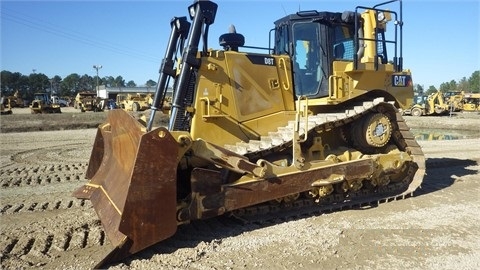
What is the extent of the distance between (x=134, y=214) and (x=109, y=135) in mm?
2003

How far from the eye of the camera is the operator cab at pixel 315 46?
636 cm

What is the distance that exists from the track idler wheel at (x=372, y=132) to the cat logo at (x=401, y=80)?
872 mm

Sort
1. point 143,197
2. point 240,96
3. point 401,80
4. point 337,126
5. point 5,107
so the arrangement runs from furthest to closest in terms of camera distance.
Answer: point 5,107 < point 401,80 < point 337,126 < point 240,96 < point 143,197

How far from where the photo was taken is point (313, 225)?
528cm

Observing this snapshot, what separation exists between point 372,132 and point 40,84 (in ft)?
322

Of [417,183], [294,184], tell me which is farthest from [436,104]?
[294,184]

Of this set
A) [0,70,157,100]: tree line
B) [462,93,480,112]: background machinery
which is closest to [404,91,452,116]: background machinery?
[462,93,480,112]: background machinery

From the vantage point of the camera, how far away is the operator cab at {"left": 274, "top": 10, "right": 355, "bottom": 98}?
250 inches

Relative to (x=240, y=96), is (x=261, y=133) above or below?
below

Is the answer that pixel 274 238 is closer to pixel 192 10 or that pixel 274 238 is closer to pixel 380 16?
pixel 192 10

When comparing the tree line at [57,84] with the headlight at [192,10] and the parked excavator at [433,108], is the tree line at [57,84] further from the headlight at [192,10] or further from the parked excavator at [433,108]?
the headlight at [192,10]

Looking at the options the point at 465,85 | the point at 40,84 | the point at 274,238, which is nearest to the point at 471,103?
the point at 274,238

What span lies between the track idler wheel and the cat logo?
87 cm

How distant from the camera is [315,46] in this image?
6.42 m
